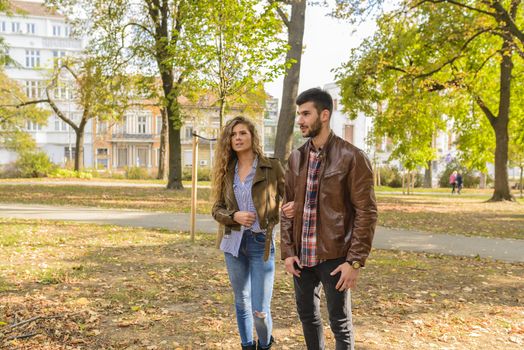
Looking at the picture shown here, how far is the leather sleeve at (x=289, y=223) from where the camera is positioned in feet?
11.1

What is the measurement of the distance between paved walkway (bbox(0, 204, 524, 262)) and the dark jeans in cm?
664

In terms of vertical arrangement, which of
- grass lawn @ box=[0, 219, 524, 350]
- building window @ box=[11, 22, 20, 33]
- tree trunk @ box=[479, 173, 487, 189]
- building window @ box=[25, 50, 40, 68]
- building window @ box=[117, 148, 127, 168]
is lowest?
grass lawn @ box=[0, 219, 524, 350]

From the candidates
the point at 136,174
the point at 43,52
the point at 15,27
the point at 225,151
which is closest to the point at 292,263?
the point at 225,151

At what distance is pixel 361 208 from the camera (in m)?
3.10

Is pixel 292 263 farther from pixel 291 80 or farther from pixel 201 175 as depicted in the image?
pixel 201 175

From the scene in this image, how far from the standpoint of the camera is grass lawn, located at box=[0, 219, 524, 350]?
4613 mm

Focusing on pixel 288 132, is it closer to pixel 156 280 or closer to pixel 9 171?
pixel 156 280

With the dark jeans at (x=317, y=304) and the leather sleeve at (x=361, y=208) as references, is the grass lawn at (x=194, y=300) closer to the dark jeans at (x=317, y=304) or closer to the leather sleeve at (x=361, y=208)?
the dark jeans at (x=317, y=304)

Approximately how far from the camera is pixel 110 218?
13.5 metres

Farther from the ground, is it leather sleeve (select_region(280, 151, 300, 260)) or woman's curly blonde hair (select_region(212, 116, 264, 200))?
woman's curly blonde hair (select_region(212, 116, 264, 200))

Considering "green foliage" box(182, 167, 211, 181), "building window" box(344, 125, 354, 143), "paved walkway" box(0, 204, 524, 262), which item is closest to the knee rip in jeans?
"paved walkway" box(0, 204, 524, 262)

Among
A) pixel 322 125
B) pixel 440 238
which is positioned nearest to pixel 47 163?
pixel 440 238

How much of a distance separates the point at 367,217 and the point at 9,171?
39793 millimetres

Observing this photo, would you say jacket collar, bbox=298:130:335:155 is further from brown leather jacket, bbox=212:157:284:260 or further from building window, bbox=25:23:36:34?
building window, bbox=25:23:36:34
